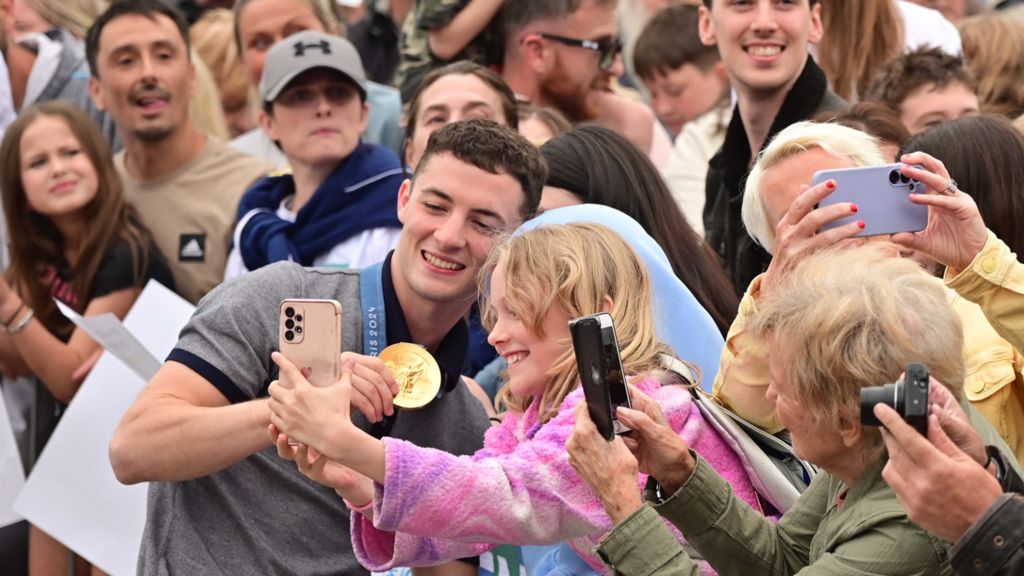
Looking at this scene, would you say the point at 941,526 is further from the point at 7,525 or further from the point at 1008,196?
the point at 7,525

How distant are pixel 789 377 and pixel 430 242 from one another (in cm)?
155

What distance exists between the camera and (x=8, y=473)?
616 centimetres

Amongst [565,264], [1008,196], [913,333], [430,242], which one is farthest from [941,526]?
[430,242]

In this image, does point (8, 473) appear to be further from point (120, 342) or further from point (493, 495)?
point (493, 495)

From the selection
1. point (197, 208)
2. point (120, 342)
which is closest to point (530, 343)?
point (120, 342)

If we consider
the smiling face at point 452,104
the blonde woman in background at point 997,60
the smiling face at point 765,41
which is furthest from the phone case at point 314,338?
the blonde woman in background at point 997,60

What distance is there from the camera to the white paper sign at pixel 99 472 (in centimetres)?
548

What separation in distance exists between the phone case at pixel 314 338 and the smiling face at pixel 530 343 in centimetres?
41

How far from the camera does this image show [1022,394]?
3400mm

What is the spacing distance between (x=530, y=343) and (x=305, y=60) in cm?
288

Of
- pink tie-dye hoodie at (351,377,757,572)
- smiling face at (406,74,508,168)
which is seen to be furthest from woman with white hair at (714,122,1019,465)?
smiling face at (406,74,508,168)

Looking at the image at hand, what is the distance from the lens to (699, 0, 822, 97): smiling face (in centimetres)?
533

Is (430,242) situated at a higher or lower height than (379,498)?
higher

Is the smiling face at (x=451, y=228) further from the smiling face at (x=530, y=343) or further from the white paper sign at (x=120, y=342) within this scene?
the white paper sign at (x=120, y=342)
